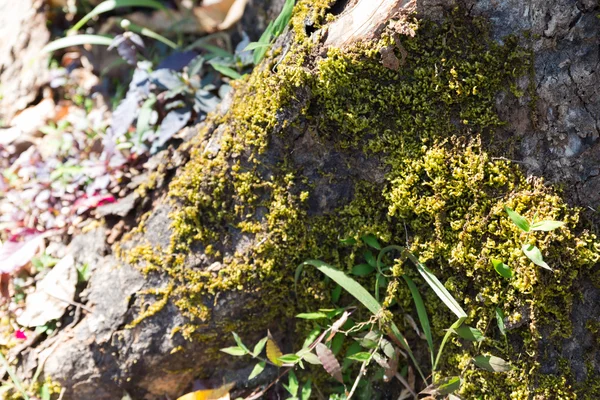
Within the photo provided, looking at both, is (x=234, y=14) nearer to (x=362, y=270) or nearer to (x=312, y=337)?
(x=362, y=270)

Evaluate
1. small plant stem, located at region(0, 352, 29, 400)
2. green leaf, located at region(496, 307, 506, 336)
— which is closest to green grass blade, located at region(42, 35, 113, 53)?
small plant stem, located at region(0, 352, 29, 400)

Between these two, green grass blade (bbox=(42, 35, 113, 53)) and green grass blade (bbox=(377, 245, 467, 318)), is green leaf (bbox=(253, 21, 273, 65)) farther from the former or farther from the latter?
green grass blade (bbox=(42, 35, 113, 53))

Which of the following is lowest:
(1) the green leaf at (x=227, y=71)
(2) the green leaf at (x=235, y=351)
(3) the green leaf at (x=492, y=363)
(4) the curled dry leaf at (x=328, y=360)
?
(3) the green leaf at (x=492, y=363)

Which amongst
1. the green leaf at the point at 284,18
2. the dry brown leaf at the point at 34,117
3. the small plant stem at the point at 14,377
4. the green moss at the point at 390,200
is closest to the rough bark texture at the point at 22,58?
the dry brown leaf at the point at 34,117

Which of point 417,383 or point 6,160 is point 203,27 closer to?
point 6,160

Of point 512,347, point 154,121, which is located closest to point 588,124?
point 512,347

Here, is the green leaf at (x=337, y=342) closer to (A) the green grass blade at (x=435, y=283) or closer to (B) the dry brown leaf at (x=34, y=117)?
(A) the green grass blade at (x=435, y=283)
